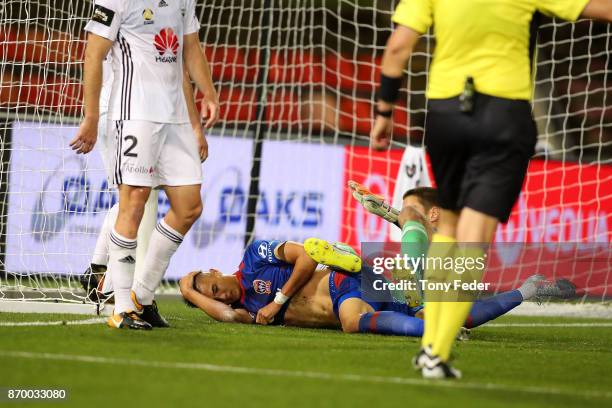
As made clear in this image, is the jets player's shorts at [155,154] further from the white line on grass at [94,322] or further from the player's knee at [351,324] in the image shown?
the player's knee at [351,324]

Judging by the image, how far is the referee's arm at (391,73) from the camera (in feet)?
14.3

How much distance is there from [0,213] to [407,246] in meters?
4.00

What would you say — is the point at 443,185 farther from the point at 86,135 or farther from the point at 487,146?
the point at 86,135

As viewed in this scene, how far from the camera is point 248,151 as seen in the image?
1032cm

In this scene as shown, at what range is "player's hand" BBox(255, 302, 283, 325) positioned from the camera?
668 centimetres

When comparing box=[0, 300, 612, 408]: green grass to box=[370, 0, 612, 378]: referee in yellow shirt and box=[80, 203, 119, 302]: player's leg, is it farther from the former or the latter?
box=[80, 203, 119, 302]: player's leg

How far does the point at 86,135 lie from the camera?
555 cm

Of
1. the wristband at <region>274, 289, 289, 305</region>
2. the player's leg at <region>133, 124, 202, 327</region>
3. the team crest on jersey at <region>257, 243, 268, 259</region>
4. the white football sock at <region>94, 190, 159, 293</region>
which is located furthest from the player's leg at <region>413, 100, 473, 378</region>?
the white football sock at <region>94, 190, 159, 293</region>

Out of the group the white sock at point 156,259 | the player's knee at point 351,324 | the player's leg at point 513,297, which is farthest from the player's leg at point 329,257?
the white sock at point 156,259

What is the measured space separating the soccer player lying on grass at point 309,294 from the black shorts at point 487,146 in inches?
79.5

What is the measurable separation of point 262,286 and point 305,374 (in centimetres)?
269

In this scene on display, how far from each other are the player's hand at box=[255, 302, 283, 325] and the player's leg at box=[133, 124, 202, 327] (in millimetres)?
815

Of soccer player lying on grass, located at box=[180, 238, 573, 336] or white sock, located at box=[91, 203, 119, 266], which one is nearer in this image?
soccer player lying on grass, located at box=[180, 238, 573, 336]

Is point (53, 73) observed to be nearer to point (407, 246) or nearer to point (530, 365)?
point (407, 246)
